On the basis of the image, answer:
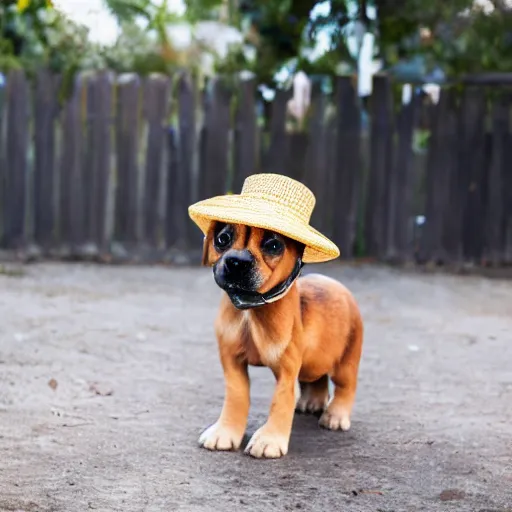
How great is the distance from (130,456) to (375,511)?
2.88 ft

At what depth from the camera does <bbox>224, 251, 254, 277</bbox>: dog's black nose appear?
2.63 m

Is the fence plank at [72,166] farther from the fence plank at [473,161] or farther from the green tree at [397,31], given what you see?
the fence plank at [473,161]

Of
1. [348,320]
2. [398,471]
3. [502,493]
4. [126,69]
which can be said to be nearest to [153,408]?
[348,320]

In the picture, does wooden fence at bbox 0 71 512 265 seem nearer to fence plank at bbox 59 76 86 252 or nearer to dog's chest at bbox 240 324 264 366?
fence plank at bbox 59 76 86 252

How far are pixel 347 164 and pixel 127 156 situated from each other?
7.29 feet

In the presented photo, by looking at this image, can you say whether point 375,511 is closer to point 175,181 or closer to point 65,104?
point 175,181

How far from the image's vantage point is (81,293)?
651cm

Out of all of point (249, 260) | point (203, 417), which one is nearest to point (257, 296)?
point (249, 260)

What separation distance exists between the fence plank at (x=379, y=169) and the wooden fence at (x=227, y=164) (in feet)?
0.03

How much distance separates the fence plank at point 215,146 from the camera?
27.3 ft

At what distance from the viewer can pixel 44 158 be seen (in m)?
8.39

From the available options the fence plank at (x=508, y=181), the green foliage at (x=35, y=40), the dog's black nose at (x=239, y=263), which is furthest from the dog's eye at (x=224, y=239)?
the green foliage at (x=35, y=40)

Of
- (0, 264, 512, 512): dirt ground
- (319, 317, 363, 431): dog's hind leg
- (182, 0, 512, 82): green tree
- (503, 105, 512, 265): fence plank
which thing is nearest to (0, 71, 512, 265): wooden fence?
(503, 105, 512, 265): fence plank

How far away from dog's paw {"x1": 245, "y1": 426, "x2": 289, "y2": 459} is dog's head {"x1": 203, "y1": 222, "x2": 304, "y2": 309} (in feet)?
1.54
